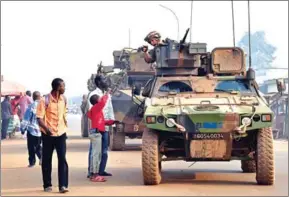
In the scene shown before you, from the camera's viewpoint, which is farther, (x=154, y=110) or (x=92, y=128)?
(x=92, y=128)

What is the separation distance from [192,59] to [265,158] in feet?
10.2

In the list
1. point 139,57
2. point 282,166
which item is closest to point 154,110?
point 282,166

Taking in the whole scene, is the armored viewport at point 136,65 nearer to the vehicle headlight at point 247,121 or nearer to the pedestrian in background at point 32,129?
the pedestrian in background at point 32,129

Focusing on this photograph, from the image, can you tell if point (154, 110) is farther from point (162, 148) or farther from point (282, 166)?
point (282, 166)

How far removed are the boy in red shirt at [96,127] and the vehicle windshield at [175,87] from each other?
1200 mm

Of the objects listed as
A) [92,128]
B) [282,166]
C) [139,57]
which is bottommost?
[282,166]

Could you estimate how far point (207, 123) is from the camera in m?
9.53

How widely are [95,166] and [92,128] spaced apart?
602 mm

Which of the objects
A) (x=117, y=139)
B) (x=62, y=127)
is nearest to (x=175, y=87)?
(x=62, y=127)

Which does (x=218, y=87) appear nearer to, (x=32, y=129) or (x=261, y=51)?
(x=32, y=129)

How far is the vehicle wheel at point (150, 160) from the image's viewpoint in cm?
966

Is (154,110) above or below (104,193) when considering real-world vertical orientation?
above

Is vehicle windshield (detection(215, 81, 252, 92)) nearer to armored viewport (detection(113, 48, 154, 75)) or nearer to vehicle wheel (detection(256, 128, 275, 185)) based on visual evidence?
vehicle wheel (detection(256, 128, 275, 185))

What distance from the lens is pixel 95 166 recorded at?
1066 centimetres
